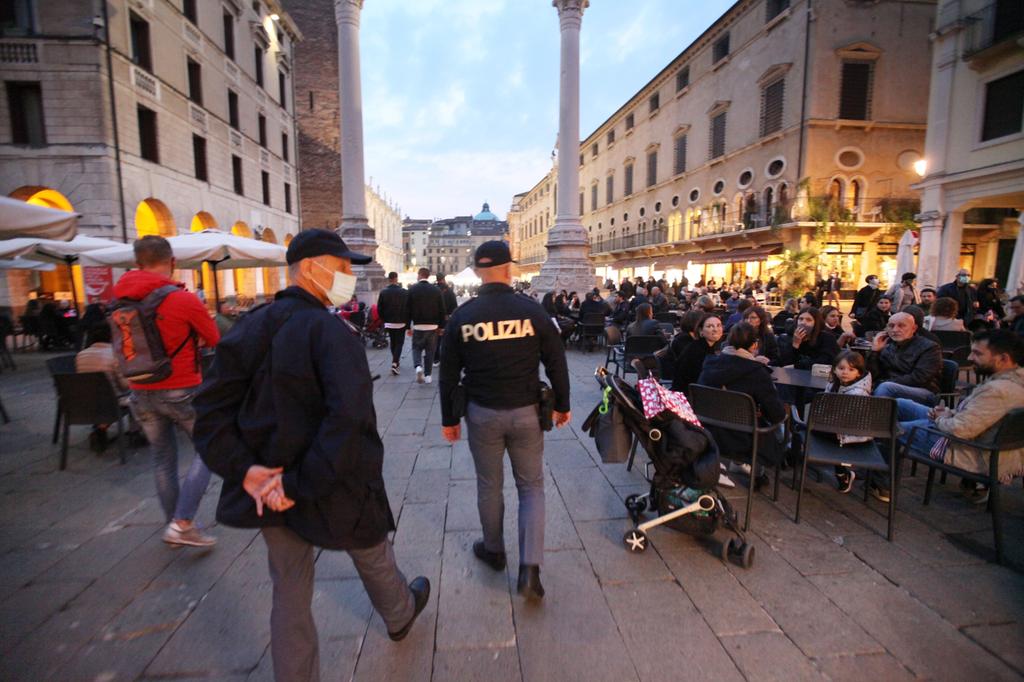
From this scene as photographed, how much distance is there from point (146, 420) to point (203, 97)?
1899 cm

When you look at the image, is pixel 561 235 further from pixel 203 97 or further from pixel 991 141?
pixel 203 97

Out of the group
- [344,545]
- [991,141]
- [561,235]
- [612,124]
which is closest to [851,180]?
[991,141]

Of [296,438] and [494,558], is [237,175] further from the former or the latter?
[296,438]

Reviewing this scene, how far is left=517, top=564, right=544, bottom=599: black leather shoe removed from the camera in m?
2.43

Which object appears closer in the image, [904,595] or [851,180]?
[904,595]

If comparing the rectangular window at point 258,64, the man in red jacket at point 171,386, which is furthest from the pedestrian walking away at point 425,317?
the rectangular window at point 258,64

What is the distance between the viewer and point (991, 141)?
13602mm

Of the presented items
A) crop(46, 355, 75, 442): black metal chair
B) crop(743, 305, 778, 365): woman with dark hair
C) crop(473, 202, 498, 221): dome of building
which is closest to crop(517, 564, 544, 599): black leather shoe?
crop(743, 305, 778, 365): woman with dark hair

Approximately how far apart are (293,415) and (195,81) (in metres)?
20.9

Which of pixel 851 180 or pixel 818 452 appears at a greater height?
pixel 851 180

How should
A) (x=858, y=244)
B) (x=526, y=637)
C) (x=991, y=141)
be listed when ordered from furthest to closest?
1. (x=858, y=244)
2. (x=991, y=141)
3. (x=526, y=637)

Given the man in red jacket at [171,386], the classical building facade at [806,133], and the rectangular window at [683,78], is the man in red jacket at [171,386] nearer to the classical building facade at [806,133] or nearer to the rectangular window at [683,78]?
the classical building facade at [806,133]

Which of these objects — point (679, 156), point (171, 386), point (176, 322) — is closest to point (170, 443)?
point (171, 386)

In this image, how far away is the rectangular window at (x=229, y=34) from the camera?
62.5ft
